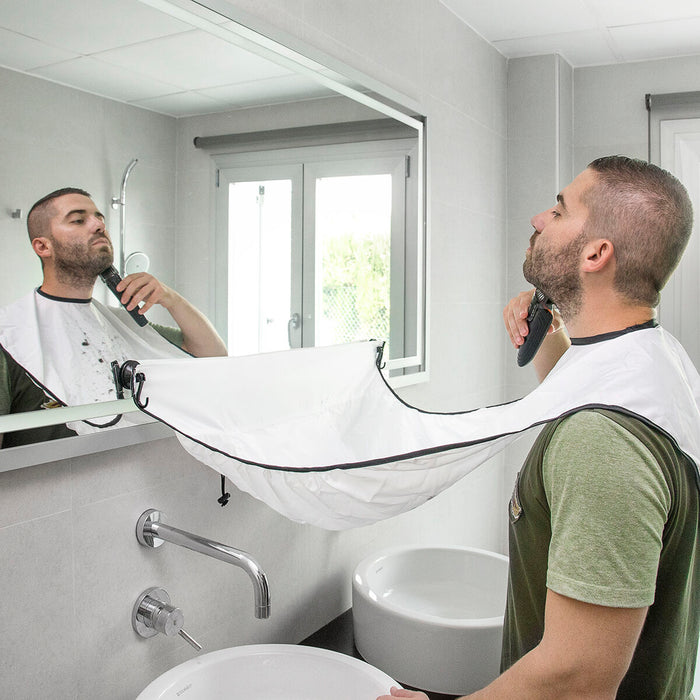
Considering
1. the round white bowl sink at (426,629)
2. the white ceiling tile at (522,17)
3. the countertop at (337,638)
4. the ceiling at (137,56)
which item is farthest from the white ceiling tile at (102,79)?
the white ceiling tile at (522,17)

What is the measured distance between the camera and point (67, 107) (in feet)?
3.45

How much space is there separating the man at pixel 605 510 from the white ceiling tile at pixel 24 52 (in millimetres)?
A: 785

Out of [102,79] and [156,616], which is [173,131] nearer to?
[102,79]

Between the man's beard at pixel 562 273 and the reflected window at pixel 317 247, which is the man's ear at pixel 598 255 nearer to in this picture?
the man's beard at pixel 562 273

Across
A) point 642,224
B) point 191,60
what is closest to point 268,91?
point 191,60

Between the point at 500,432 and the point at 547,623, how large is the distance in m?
0.24

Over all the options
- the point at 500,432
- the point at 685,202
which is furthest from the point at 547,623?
the point at 685,202

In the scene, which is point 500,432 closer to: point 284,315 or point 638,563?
point 638,563

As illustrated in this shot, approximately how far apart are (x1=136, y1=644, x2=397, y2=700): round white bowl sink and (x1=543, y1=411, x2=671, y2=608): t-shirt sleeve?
1.58 ft

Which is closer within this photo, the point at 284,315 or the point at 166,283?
the point at 166,283

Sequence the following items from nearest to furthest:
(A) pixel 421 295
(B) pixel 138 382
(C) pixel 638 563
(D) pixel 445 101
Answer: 1. (C) pixel 638 563
2. (B) pixel 138 382
3. (A) pixel 421 295
4. (D) pixel 445 101

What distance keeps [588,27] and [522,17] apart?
0.92ft

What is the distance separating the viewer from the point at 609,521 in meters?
0.86

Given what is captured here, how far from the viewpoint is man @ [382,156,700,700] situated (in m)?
0.86
